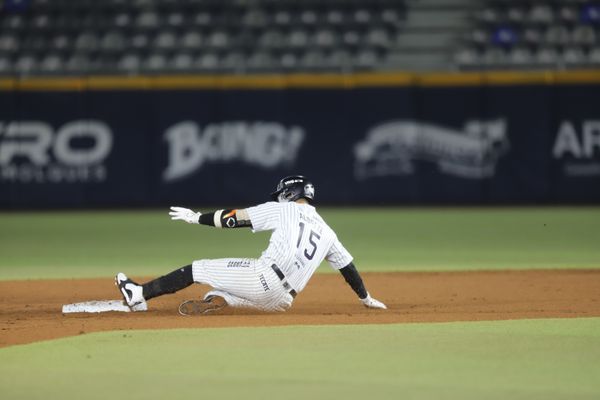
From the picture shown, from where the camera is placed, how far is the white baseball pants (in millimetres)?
8266

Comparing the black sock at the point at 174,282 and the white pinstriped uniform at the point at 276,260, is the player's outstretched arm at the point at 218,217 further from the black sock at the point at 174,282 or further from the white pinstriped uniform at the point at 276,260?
the black sock at the point at 174,282

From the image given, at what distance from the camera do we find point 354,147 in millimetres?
21141

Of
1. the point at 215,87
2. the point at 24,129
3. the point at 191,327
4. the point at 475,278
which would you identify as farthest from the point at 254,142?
the point at 191,327

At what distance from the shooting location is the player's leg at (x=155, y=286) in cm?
840

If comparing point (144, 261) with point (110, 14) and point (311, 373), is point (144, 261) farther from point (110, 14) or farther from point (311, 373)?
point (110, 14)

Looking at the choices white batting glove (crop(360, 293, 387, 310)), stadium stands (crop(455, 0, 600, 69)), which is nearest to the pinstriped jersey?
white batting glove (crop(360, 293, 387, 310))

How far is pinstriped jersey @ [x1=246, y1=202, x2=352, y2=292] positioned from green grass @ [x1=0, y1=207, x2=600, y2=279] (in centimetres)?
→ 399

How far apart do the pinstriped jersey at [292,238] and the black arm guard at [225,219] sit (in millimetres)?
73

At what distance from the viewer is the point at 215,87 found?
69.3ft

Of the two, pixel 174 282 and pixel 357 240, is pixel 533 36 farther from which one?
pixel 174 282

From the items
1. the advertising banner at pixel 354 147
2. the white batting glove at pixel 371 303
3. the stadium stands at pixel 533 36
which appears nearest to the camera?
the white batting glove at pixel 371 303

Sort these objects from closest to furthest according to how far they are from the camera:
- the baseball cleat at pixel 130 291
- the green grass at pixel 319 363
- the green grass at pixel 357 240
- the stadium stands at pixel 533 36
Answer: the green grass at pixel 319 363, the baseball cleat at pixel 130 291, the green grass at pixel 357 240, the stadium stands at pixel 533 36

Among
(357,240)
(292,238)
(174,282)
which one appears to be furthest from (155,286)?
(357,240)

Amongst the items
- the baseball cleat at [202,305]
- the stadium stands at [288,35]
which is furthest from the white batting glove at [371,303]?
the stadium stands at [288,35]
